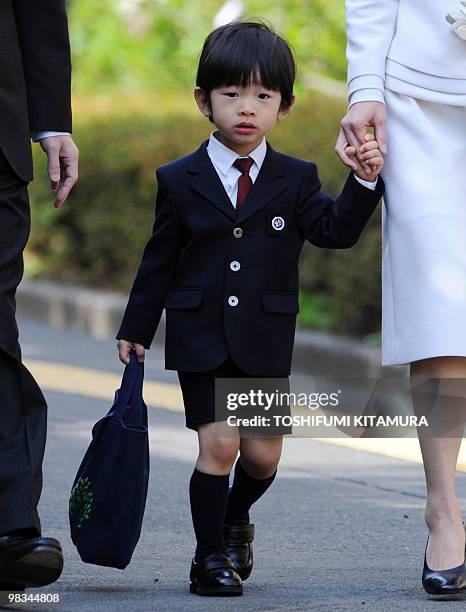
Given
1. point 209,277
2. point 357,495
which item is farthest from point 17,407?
point 357,495

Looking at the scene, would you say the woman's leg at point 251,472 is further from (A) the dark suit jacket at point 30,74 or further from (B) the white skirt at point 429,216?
(A) the dark suit jacket at point 30,74

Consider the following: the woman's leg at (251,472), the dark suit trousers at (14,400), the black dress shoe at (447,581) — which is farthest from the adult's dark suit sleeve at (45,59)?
the black dress shoe at (447,581)

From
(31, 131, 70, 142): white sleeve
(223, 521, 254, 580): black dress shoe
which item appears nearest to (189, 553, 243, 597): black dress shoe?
(223, 521, 254, 580): black dress shoe

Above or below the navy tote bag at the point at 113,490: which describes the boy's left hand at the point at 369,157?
above

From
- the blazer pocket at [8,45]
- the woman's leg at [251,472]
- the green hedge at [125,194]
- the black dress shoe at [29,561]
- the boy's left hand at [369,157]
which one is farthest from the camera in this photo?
the green hedge at [125,194]

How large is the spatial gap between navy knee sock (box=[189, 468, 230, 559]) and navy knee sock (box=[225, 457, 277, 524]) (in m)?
0.20

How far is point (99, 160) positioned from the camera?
1300 centimetres

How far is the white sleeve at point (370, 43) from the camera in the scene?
12.8ft

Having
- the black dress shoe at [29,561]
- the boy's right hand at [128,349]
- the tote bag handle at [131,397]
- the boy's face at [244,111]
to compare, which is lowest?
the black dress shoe at [29,561]

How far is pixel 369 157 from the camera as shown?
12.4ft

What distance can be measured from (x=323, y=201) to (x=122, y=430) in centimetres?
77

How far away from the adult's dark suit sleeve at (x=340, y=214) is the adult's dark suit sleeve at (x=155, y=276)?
1.08ft

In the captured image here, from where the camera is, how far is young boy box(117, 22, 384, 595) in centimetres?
388

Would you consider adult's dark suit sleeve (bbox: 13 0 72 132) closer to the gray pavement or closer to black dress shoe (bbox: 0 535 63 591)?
black dress shoe (bbox: 0 535 63 591)
